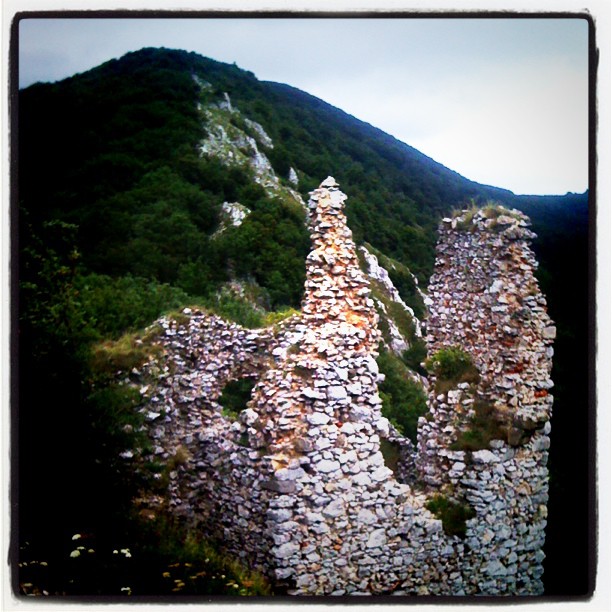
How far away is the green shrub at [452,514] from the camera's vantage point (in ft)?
26.4

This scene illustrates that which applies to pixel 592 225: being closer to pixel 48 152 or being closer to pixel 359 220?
pixel 48 152

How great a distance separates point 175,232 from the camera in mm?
15148

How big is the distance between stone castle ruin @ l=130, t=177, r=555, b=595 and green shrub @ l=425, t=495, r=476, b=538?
21mm

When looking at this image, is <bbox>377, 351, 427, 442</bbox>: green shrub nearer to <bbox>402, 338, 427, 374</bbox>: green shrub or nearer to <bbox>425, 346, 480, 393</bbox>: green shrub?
<bbox>402, 338, 427, 374</bbox>: green shrub

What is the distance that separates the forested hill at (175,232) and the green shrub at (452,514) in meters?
1.03

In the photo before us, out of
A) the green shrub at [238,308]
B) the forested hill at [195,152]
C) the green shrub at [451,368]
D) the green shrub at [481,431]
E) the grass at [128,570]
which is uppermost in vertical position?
the forested hill at [195,152]

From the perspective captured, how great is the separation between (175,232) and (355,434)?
8.52 meters

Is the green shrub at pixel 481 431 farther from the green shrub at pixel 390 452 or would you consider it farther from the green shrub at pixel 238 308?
the green shrub at pixel 238 308

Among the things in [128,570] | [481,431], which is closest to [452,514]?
[481,431]

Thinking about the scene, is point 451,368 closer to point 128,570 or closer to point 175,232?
point 128,570

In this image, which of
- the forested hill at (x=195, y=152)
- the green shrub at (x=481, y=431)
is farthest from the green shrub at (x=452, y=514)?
the forested hill at (x=195, y=152)

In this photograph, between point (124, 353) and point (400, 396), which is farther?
point (400, 396)

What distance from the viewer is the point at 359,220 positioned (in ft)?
59.0

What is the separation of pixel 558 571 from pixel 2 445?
228 inches
